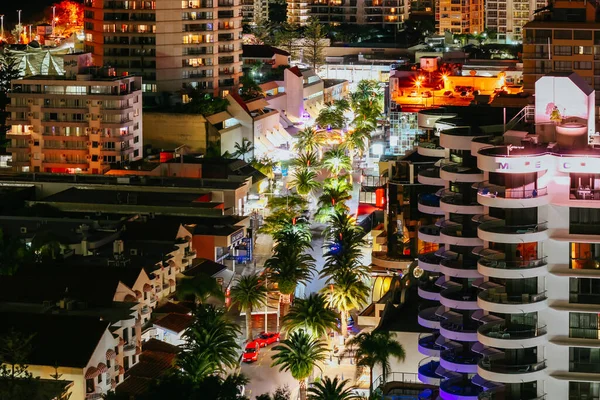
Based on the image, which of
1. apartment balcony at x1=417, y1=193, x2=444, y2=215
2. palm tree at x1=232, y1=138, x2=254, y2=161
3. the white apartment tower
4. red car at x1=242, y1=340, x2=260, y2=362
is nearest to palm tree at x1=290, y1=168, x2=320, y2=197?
palm tree at x1=232, y1=138, x2=254, y2=161

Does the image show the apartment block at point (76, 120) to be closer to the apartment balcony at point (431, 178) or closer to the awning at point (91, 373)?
the apartment balcony at point (431, 178)

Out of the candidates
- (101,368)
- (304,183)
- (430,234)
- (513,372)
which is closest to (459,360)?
(513,372)

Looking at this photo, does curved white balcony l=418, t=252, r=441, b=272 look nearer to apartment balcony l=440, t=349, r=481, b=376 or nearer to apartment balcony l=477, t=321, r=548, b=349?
apartment balcony l=440, t=349, r=481, b=376

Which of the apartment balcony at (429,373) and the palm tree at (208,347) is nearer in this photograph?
the apartment balcony at (429,373)

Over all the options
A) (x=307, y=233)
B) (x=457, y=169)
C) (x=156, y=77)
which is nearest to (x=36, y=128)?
(x=156, y=77)

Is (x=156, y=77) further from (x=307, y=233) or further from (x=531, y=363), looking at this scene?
(x=531, y=363)

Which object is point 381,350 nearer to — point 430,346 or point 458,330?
point 430,346

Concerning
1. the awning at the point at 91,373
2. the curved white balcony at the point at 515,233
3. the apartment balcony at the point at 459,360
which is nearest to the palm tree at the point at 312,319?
the awning at the point at 91,373
